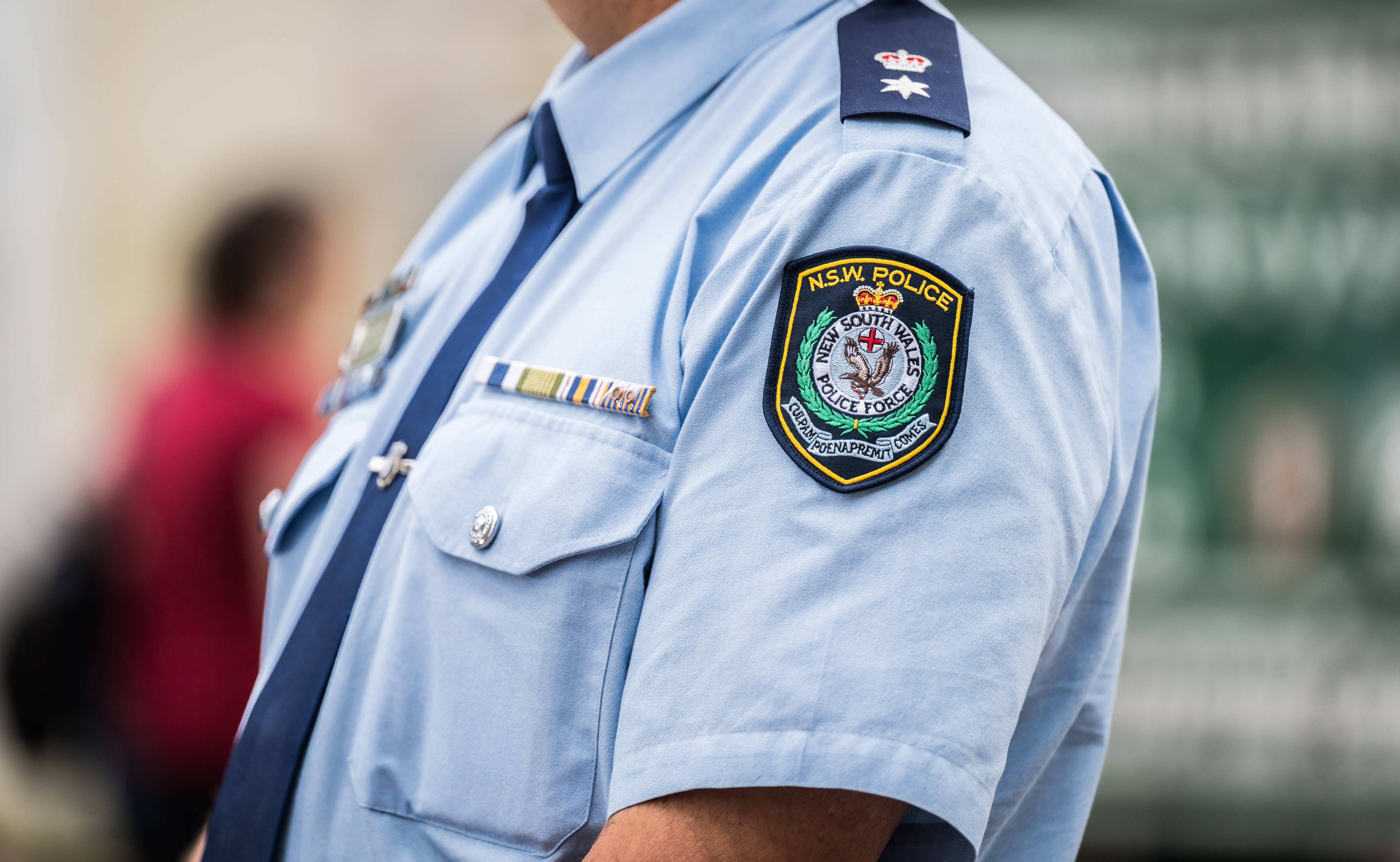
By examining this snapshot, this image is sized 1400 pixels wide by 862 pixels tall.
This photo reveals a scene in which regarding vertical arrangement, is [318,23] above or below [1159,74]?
above

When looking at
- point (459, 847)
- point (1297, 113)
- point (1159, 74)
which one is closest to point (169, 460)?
point (459, 847)

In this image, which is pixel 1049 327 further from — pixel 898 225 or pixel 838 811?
pixel 838 811

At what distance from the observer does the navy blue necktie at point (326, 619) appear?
0.93 metres

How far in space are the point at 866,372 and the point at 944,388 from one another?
46 mm

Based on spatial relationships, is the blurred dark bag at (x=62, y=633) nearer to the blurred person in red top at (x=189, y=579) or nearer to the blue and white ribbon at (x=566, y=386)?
the blurred person in red top at (x=189, y=579)

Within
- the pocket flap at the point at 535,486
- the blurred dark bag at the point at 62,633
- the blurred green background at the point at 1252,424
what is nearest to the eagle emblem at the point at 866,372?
the pocket flap at the point at 535,486

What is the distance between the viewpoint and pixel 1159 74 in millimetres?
2797

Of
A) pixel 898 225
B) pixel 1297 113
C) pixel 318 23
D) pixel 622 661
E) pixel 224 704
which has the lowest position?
pixel 224 704

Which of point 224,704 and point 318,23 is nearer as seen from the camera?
point 224,704

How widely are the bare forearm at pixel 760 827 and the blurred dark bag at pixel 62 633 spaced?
2053mm

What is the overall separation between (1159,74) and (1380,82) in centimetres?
46

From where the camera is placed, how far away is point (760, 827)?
2.27 feet

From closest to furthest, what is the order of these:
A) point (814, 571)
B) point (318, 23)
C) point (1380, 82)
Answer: point (814, 571) < point (1380, 82) < point (318, 23)

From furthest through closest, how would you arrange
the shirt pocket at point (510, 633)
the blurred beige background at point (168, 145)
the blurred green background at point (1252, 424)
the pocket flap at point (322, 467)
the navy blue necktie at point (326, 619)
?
1. the blurred beige background at point (168, 145)
2. the blurred green background at point (1252, 424)
3. the pocket flap at point (322, 467)
4. the navy blue necktie at point (326, 619)
5. the shirt pocket at point (510, 633)
